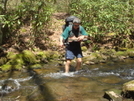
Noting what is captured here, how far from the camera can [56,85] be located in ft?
15.6

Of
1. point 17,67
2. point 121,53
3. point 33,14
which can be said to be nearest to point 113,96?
point 17,67

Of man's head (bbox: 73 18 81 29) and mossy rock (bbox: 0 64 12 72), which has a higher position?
man's head (bbox: 73 18 81 29)

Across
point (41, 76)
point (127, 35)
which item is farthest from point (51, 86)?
point (127, 35)

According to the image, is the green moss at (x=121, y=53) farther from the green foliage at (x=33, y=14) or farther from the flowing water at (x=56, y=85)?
the green foliage at (x=33, y=14)

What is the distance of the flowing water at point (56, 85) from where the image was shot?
13.2 ft

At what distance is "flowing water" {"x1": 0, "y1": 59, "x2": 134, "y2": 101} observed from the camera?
13.2ft

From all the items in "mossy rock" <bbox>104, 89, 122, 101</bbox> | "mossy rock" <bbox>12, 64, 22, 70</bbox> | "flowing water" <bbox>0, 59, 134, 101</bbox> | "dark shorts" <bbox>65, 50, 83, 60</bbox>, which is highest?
"dark shorts" <bbox>65, 50, 83, 60</bbox>

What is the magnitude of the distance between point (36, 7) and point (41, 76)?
4.40m

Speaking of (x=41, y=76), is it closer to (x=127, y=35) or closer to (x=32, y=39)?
(x=32, y=39)

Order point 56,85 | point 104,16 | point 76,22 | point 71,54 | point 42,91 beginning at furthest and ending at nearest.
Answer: point 104,16
point 71,54
point 76,22
point 56,85
point 42,91

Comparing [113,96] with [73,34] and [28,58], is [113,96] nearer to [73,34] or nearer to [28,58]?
[73,34]

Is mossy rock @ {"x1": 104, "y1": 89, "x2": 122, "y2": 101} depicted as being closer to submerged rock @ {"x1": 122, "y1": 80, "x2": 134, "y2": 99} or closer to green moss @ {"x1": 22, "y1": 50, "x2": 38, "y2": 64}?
submerged rock @ {"x1": 122, "y1": 80, "x2": 134, "y2": 99}

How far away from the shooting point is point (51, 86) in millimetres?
4711

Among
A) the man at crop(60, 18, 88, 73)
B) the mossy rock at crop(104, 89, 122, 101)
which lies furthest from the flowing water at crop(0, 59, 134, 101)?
the man at crop(60, 18, 88, 73)
